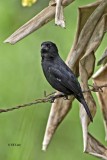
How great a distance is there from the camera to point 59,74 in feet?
11.7

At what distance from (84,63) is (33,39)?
162 centimetres

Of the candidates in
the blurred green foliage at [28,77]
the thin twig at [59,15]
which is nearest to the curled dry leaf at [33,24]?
the thin twig at [59,15]

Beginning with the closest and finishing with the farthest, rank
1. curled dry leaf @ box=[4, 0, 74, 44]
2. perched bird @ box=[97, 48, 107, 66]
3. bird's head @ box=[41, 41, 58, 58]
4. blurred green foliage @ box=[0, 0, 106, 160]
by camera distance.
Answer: curled dry leaf @ box=[4, 0, 74, 44] → perched bird @ box=[97, 48, 107, 66] → bird's head @ box=[41, 41, 58, 58] → blurred green foliage @ box=[0, 0, 106, 160]

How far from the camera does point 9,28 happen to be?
4902 millimetres

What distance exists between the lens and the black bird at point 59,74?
3.43 m

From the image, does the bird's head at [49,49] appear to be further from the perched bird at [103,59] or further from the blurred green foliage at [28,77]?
the blurred green foliage at [28,77]

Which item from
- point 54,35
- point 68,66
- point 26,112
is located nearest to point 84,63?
point 68,66

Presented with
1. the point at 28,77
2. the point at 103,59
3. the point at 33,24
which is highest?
the point at 28,77

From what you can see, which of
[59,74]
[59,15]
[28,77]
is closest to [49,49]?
[59,74]

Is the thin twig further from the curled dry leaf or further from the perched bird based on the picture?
the perched bird

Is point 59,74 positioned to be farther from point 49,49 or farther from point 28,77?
point 28,77

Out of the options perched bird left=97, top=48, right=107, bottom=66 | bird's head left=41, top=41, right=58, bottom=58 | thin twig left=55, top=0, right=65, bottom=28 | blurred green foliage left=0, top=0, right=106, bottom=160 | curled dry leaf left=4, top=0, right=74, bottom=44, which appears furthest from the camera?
blurred green foliage left=0, top=0, right=106, bottom=160

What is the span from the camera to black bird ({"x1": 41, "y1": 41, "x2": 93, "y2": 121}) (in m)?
3.43

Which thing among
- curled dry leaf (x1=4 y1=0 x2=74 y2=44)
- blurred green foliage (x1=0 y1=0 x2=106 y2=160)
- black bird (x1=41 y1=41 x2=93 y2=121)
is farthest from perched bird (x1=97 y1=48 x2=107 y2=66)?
blurred green foliage (x1=0 y1=0 x2=106 y2=160)
